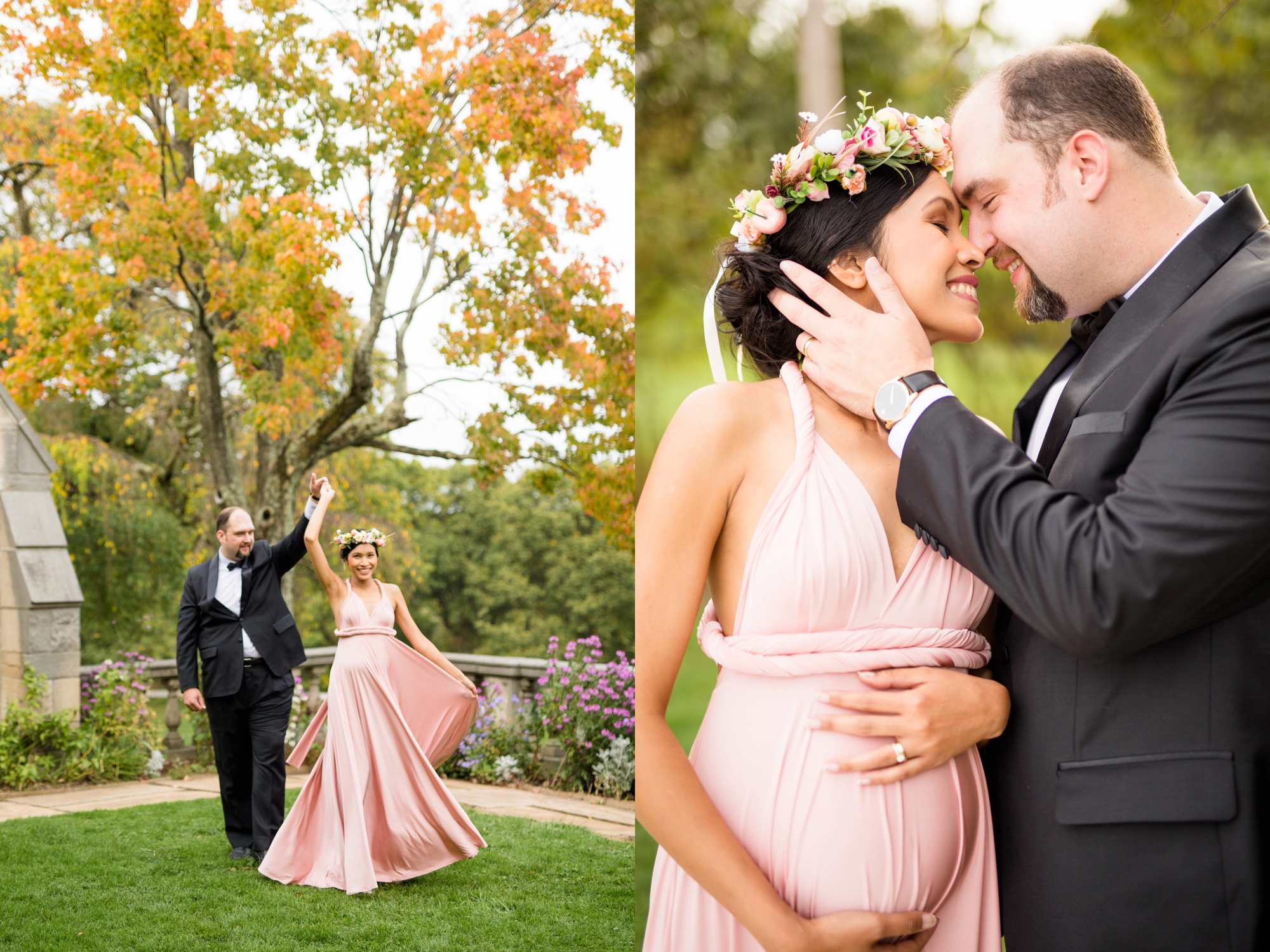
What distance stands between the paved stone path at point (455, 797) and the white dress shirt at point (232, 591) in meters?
0.51

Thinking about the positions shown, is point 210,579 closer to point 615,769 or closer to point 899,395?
point 615,769

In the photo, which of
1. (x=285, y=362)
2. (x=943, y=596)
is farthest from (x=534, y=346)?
(x=943, y=596)

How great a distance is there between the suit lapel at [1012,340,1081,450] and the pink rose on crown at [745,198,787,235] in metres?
0.55

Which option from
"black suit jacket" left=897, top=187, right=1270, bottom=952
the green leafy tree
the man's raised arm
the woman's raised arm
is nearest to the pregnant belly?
"black suit jacket" left=897, top=187, right=1270, bottom=952

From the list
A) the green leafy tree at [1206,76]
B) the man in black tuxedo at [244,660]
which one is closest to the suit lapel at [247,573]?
the man in black tuxedo at [244,660]

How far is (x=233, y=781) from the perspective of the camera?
3.64m

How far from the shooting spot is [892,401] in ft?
4.74

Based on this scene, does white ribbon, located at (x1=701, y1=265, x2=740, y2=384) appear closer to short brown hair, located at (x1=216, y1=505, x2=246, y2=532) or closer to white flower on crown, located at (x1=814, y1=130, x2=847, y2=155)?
white flower on crown, located at (x1=814, y1=130, x2=847, y2=155)

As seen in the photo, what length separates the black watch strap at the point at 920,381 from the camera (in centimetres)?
143

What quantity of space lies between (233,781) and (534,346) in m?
2.00

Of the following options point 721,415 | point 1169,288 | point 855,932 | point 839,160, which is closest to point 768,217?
point 839,160

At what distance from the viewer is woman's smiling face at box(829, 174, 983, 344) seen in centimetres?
167

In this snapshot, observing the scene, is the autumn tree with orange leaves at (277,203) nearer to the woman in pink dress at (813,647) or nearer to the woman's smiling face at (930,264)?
the woman in pink dress at (813,647)

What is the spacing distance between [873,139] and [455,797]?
3078 millimetres
